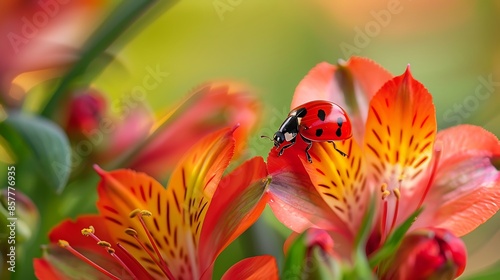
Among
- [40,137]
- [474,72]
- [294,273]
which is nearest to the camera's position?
[294,273]

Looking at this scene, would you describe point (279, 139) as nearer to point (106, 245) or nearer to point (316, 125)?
point (316, 125)

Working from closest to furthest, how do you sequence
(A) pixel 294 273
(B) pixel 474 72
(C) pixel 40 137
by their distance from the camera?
(A) pixel 294 273, (C) pixel 40 137, (B) pixel 474 72

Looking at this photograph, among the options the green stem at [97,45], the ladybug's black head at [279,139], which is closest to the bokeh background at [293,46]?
the green stem at [97,45]

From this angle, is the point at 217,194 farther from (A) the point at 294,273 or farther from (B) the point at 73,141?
(B) the point at 73,141

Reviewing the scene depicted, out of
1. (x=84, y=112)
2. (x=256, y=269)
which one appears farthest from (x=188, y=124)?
(x=256, y=269)

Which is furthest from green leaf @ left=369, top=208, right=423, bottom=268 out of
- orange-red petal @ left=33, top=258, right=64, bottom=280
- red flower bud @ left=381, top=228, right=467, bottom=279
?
orange-red petal @ left=33, top=258, right=64, bottom=280

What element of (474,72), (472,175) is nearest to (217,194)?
(472,175)

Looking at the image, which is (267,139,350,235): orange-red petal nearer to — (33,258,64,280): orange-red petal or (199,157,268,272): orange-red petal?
(199,157,268,272): orange-red petal
